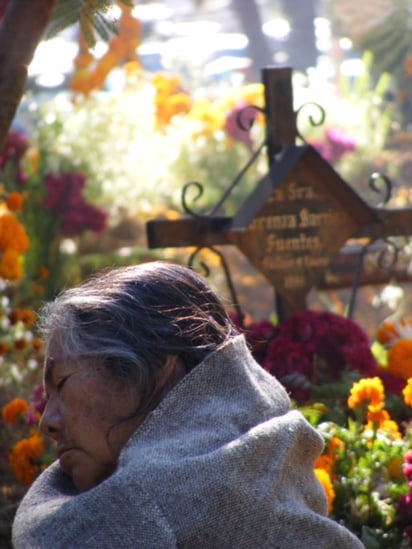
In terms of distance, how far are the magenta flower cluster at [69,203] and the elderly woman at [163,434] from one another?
3923mm

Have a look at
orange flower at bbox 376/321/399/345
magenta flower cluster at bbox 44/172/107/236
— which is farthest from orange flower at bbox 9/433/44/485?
magenta flower cluster at bbox 44/172/107/236

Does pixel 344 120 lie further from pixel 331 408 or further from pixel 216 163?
pixel 331 408

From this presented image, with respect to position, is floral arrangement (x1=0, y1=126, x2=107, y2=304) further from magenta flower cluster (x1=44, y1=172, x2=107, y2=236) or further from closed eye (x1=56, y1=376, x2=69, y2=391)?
closed eye (x1=56, y1=376, x2=69, y2=391)

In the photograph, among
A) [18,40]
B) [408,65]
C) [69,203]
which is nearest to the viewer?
[18,40]

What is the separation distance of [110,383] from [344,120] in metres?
6.80

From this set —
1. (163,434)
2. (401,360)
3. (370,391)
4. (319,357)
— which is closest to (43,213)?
(319,357)

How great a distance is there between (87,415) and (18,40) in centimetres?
65

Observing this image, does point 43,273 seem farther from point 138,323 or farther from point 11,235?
point 138,323

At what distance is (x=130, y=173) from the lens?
6.66 m

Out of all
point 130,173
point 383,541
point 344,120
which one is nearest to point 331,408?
point 383,541

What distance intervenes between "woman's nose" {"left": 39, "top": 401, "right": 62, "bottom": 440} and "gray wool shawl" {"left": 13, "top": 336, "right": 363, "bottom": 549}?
94mm

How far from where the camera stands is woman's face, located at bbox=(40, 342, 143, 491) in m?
1.41

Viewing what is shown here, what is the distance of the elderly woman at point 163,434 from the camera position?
1.29m

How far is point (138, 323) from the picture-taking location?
1.41 metres
